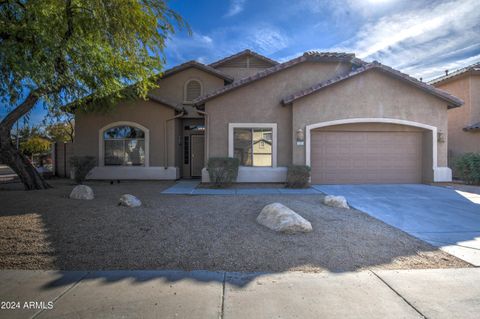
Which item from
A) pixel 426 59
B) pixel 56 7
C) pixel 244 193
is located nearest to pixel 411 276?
pixel 244 193

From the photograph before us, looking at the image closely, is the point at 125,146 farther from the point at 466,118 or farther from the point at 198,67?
the point at 466,118

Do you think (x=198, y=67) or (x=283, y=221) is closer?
(x=283, y=221)

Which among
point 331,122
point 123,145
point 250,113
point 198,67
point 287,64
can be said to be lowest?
point 123,145

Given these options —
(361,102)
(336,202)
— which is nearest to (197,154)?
(361,102)

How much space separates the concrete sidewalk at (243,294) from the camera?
2688 mm

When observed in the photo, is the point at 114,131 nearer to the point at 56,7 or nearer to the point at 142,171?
the point at 142,171

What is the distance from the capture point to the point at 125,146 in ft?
42.5

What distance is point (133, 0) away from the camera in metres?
6.95

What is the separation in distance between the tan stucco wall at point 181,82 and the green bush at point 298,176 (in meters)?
6.79

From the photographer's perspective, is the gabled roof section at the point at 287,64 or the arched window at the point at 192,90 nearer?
the gabled roof section at the point at 287,64

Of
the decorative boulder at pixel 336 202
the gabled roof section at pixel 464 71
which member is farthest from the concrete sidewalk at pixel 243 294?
the gabled roof section at pixel 464 71

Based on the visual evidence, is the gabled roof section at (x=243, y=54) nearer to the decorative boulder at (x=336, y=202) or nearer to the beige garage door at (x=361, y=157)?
the beige garage door at (x=361, y=157)

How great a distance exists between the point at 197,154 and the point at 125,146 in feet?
11.8

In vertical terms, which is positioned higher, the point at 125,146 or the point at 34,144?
the point at 34,144
